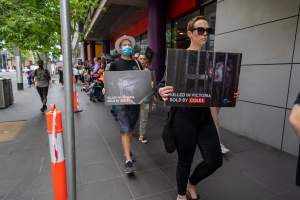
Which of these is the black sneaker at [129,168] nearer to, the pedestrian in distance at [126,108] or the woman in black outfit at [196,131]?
the pedestrian in distance at [126,108]

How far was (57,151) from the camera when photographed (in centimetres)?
180

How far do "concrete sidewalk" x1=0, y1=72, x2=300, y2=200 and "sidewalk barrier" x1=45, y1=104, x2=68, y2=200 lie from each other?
878mm

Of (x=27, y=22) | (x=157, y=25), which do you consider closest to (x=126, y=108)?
(x=27, y=22)

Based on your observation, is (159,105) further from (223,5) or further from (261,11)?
(261,11)

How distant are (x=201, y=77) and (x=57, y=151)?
1369mm

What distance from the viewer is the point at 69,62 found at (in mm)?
1667

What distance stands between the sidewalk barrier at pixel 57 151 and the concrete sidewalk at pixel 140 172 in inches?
34.6

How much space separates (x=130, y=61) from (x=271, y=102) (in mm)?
2817

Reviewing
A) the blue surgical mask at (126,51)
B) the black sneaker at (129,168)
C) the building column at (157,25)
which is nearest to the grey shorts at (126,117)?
the black sneaker at (129,168)

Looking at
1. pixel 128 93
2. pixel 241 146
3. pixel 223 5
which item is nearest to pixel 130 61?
pixel 128 93

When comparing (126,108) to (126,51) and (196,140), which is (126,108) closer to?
(126,51)

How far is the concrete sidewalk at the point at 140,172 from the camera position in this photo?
271 cm

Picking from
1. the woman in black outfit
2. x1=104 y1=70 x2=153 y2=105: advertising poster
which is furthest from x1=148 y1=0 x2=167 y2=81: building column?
the woman in black outfit

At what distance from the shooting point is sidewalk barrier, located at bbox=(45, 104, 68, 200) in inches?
69.2
